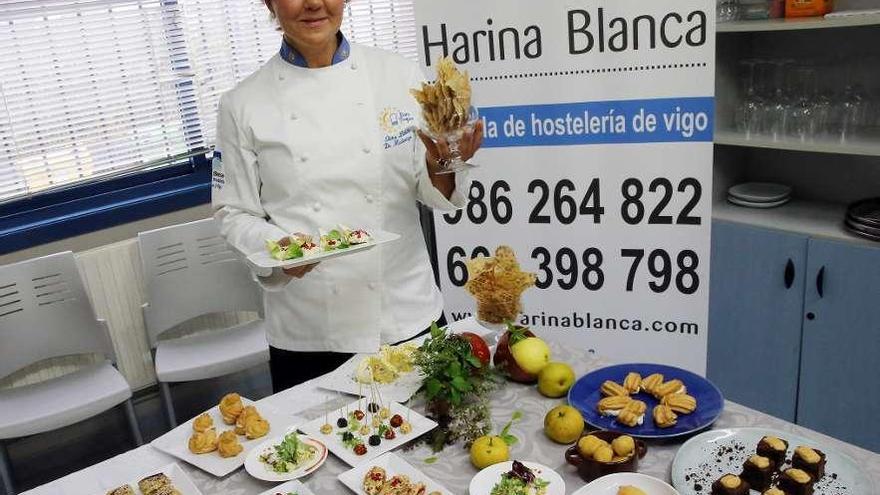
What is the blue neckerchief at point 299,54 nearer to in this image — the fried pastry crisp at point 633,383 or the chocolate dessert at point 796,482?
the fried pastry crisp at point 633,383

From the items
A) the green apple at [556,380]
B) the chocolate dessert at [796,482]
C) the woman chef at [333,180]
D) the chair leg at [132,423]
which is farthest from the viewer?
the chair leg at [132,423]

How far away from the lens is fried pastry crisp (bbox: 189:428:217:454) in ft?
4.56

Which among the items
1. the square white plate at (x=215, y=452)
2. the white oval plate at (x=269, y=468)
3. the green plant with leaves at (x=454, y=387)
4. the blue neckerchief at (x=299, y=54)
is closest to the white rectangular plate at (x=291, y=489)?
the white oval plate at (x=269, y=468)

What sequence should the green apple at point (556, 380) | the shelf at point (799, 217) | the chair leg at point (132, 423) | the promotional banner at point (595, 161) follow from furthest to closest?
the chair leg at point (132, 423), the shelf at point (799, 217), the promotional banner at point (595, 161), the green apple at point (556, 380)

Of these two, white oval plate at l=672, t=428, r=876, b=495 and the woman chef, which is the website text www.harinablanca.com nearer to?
the woman chef

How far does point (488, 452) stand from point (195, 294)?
207cm

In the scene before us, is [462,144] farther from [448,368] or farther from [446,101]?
[448,368]


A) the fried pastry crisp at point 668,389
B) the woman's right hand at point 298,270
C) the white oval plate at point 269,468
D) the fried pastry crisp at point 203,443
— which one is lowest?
the white oval plate at point 269,468

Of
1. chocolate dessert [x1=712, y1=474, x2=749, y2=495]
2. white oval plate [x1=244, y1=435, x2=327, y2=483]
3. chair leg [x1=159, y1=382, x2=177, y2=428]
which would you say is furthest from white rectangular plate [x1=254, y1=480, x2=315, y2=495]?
chair leg [x1=159, y1=382, x2=177, y2=428]

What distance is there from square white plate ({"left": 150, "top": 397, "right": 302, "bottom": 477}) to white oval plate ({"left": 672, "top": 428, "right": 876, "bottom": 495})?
738 mm

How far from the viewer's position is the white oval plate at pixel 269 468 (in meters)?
1.29

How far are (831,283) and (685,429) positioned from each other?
145cm

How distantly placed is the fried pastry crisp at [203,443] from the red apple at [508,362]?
58cm

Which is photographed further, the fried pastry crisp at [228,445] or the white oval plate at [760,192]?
the white oval plate at [760,192]
